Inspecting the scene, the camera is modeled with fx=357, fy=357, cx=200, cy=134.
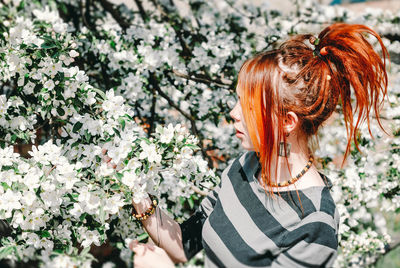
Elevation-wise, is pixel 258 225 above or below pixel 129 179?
below

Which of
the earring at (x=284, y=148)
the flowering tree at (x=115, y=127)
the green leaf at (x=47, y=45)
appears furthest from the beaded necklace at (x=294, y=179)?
the green leaf at (x=47, y=45)

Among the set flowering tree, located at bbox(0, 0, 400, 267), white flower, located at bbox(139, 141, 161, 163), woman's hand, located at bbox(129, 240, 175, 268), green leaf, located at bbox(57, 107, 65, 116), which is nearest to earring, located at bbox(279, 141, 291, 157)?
flowering tree, located at bbox(0, 0, 400, 267)

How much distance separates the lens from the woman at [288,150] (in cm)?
129

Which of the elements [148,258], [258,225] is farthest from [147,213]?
[258,225]

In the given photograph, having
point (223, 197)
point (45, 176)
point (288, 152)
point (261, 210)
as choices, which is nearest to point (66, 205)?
point (45, 176)

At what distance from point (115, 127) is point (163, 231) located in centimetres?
51

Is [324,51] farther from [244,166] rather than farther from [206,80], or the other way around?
[206,80]

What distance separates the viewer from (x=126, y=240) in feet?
5.90

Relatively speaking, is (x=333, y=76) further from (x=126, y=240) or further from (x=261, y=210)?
(x=126, y=240)

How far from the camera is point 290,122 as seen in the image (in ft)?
4.59

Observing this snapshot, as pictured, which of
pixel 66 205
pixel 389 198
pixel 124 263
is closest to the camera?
pixel 66 205

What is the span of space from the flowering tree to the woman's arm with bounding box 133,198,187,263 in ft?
0.32

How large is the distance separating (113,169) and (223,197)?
21.9 inches

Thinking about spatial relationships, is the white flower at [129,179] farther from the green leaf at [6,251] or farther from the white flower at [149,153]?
the green leaf at [6,251]
